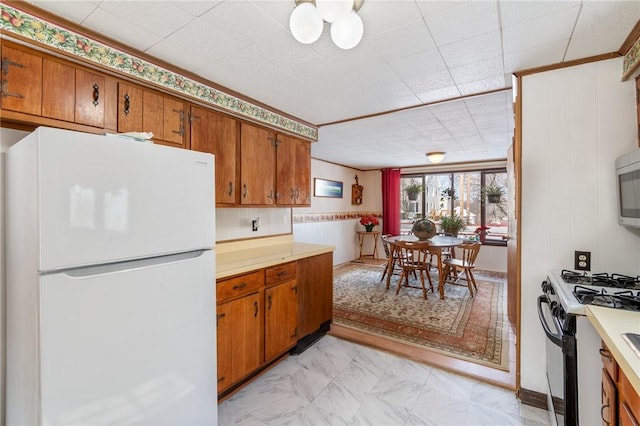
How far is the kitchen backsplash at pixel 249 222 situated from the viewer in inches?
99.9


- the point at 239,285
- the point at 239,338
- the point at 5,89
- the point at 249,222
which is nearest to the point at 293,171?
the point at 249,222

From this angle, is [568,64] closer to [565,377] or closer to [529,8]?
[529,8]

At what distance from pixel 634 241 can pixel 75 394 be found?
2.81 metres

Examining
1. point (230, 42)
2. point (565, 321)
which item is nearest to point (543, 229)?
point (565, 321)

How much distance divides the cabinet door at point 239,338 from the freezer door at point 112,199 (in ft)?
2.26

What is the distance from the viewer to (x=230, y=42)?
1566 mm

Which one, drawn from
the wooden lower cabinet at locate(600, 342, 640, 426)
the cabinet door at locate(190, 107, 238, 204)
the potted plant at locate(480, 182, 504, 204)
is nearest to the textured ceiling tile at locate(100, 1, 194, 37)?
the cabinet door at locate(190, 107, 238, 204)

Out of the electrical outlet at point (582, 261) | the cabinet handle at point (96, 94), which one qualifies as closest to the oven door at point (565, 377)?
the electrical outlet at point (582, 261)

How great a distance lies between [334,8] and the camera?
1101 mm

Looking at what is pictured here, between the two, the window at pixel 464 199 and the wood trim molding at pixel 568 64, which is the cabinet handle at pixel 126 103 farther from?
the window at pixel 464 199

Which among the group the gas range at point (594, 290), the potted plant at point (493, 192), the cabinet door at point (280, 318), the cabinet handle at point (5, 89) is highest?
the cabinet handle at point (5, 89)

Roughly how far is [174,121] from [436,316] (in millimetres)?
3243

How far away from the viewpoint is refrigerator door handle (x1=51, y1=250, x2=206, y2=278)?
1069 millimetres

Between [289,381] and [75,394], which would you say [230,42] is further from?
[289,381]
